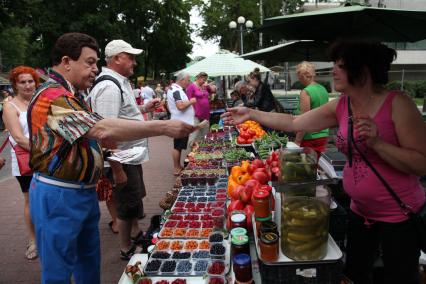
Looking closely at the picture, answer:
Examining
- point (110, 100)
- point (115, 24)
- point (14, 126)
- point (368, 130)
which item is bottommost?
point (14, 126)

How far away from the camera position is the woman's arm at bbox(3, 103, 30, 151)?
349cm

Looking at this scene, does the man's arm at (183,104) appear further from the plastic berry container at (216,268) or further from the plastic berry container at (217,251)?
the plastic berry container at (216,268)

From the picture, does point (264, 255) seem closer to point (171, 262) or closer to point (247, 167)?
point (171, 262)

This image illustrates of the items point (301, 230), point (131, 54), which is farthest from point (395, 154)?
point (131, 54)

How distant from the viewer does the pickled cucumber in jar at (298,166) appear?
197cm

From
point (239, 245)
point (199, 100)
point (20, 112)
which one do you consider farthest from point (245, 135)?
point (239, 245)

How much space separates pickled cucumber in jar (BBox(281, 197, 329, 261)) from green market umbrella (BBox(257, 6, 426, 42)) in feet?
3.67

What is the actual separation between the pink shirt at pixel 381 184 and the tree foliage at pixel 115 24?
50.8 feet

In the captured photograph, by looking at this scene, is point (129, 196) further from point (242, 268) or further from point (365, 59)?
point (365, 59)

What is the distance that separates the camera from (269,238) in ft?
5.91

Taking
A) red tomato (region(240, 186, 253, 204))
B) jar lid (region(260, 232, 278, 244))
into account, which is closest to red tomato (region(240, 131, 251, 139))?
red tomato (region(240, 186, 253, 204))

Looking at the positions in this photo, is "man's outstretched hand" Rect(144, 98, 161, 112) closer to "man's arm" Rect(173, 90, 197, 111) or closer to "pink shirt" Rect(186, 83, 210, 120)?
"man's arm" Rect(173, 90, 197, 111)

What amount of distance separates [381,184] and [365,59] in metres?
0.72

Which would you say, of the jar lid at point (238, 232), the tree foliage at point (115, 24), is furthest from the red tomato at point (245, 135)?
the tree foliage at point (115, 24)
